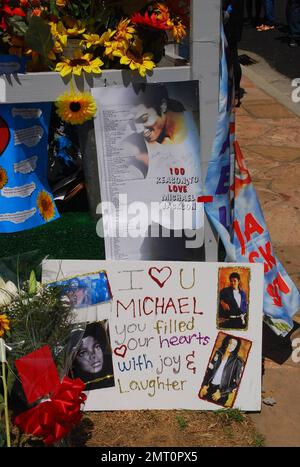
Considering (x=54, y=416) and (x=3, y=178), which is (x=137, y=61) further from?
(x=54, y=416)

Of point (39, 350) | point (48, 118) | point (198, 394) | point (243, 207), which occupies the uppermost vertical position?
point (48, 118)

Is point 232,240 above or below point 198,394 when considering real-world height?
above

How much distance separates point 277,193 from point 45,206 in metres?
3.09

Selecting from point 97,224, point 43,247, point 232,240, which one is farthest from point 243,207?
point 43,247

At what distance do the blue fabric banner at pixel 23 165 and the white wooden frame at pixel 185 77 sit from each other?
0.40ft

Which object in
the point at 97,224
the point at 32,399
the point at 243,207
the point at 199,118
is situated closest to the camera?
the point at 32,399

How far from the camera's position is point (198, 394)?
129 inches

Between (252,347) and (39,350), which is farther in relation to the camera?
(252,347)

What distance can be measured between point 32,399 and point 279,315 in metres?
1.38

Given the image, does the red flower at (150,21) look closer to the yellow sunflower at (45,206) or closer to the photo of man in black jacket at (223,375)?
the yellow sunflower at (45,206)

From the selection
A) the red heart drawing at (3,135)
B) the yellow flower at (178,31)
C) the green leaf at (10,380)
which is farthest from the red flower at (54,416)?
the yellow flower at (178,31)

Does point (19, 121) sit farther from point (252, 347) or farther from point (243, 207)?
point (252, 347)

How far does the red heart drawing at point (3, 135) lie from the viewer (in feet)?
10.3

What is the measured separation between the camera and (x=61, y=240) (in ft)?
11.2
